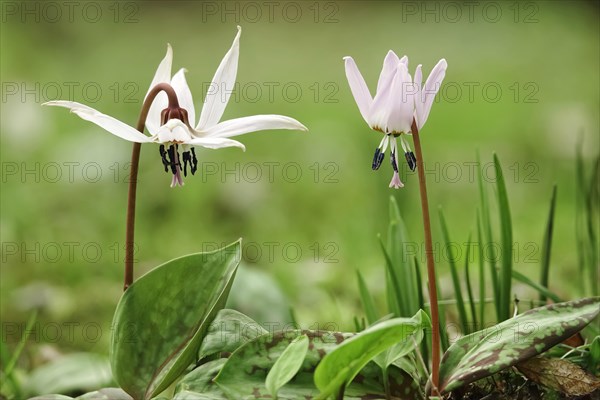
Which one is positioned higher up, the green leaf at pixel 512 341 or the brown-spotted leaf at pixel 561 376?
the green leaf at pixel 512 341

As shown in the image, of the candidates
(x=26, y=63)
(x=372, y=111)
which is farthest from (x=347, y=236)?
(x=26, y=63)

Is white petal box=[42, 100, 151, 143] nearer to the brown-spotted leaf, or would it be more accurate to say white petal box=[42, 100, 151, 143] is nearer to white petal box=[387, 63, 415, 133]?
white petal box=[387, 63, 415, 133]

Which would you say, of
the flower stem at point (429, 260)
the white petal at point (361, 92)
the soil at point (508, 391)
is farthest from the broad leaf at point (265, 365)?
the white petal at point (361, 92)

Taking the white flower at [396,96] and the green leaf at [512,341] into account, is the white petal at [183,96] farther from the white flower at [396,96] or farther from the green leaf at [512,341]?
the green leaf at [512,341]

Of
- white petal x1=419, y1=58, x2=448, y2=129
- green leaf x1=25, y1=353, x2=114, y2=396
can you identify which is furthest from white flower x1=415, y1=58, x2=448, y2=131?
green leaf x1=25, y1=353, x2=114, y2=396

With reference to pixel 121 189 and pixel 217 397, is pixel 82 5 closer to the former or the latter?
pixel 121 189

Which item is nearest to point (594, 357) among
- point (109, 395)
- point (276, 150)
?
point (109, 395)
